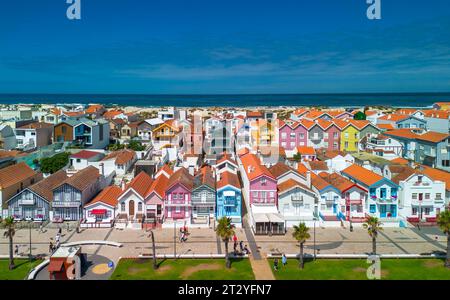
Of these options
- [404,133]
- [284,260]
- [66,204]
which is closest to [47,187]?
[66,204]

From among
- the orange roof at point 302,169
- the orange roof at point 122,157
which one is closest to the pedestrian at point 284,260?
the orange roof at point 302,169

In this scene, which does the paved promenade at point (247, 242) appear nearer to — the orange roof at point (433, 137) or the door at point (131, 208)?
the door at point (131, 208)

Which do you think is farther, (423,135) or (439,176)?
(423,135)

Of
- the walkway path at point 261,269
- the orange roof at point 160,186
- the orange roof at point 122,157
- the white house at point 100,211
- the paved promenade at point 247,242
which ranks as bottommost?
the walkway path at point 261,269

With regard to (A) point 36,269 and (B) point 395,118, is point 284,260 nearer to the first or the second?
(A) point 36,269

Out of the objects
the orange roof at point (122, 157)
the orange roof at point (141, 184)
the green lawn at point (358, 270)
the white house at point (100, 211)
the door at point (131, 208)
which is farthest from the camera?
the orange roof at point (122, 157)
